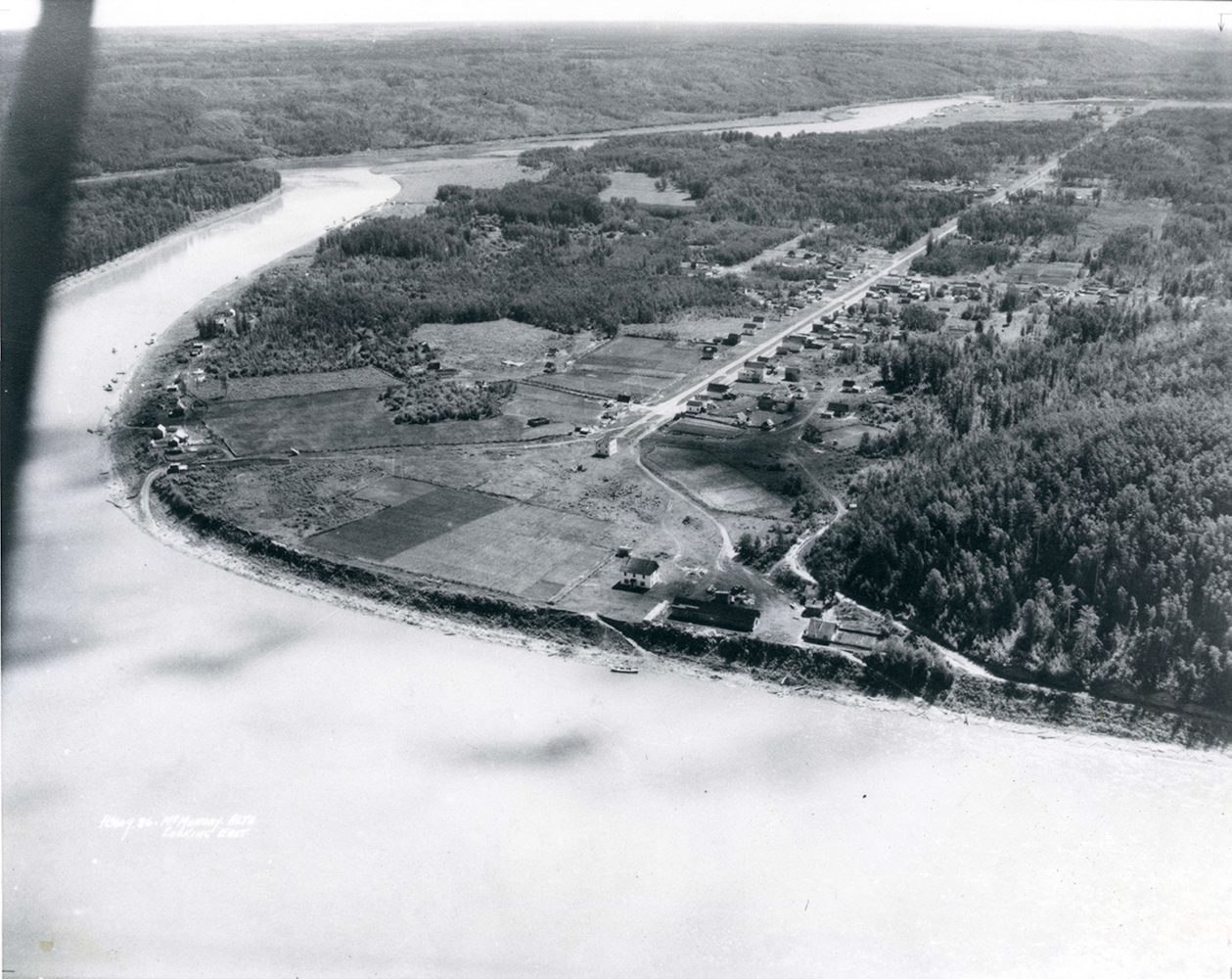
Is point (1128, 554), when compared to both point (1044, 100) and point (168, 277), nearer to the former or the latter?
point (168, 277)

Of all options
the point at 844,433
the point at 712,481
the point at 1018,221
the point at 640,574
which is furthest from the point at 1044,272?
the point at 640,574

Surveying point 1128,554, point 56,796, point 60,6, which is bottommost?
point 56,796

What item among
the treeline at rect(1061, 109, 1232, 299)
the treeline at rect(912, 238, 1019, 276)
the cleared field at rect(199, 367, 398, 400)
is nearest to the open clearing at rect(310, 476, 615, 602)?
the cleared field at rect(199, 367, 398, 400)

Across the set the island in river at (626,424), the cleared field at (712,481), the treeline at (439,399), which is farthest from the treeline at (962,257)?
the cleared field at (712,481)

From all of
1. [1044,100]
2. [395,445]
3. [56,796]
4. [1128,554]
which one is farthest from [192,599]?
[1044,100]

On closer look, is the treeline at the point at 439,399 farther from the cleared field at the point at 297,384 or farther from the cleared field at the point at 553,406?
the cleared field at the point at 297,384

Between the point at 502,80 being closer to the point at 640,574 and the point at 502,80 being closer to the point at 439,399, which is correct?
the point at 439,399

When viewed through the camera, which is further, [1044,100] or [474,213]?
[1044,100]
